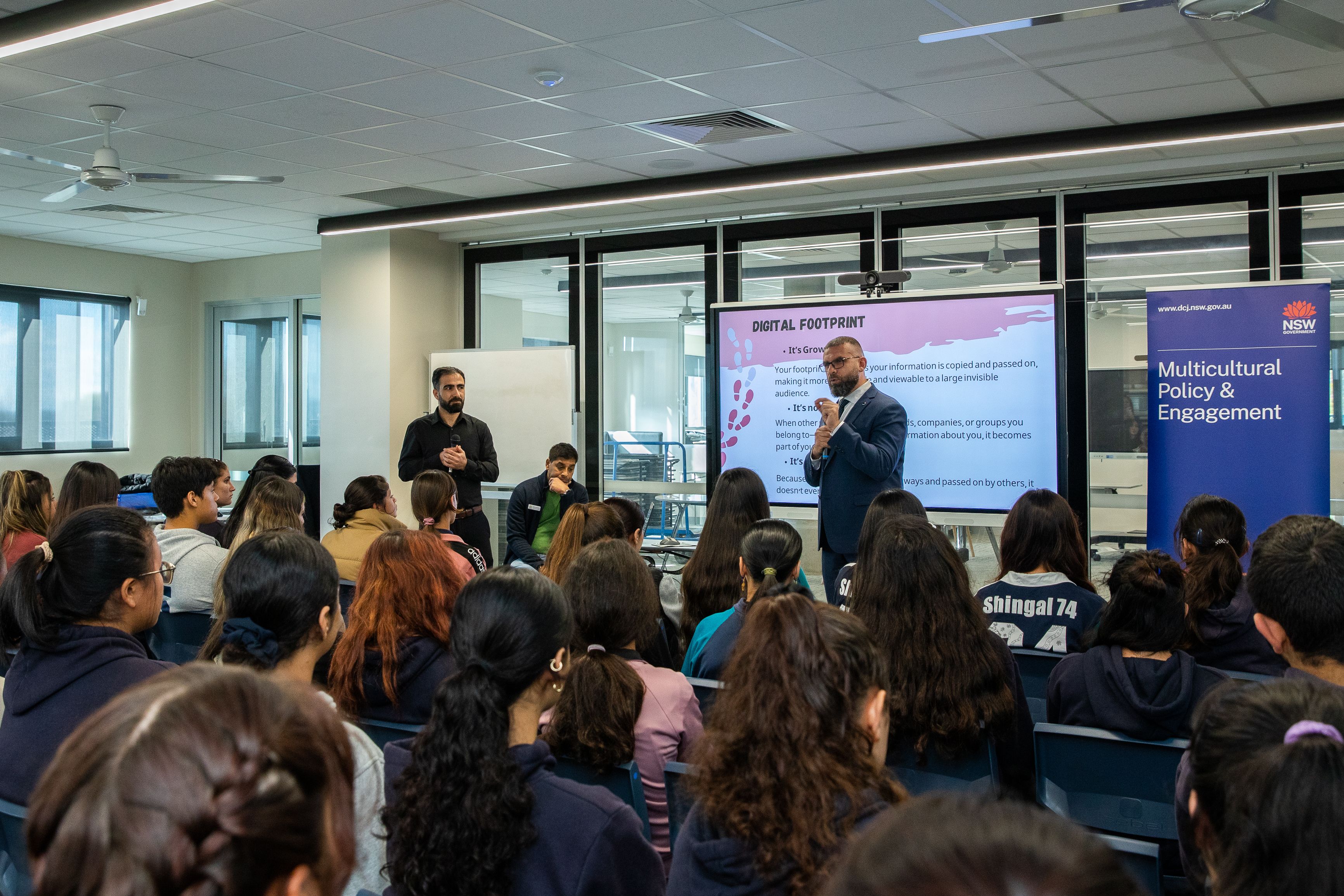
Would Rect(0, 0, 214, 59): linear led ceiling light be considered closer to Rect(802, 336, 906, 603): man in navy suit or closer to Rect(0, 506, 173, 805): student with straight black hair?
Rect(0, 506, 173, 805): student with straight black hair

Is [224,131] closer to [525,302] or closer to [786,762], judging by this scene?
[525,302]

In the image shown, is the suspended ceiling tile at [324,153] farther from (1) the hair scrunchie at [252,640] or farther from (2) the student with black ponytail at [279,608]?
(1) the hair scrunchie at [252,640]

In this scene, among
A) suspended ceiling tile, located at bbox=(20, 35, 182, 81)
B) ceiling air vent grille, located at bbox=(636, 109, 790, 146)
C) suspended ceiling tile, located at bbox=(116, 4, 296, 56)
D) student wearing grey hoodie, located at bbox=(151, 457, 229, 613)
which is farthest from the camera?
ceiling air vent grille, located at bbox=(636, 109, 790, 146)

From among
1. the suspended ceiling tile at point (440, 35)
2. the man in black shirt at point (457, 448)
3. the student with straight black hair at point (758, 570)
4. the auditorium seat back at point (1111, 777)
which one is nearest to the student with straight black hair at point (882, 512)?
the student with straight black hair at point (758, 570)

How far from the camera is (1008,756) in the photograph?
2.29 metres

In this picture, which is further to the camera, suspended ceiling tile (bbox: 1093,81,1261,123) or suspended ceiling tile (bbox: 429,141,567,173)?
suspended ceiling tile (bbox: 429,141,567,173)

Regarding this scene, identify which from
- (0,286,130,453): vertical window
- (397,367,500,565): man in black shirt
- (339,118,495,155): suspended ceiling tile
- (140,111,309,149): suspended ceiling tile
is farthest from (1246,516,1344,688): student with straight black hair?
(0,286,130,453): vertical window

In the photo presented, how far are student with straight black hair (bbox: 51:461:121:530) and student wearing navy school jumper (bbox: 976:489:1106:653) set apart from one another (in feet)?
11.4

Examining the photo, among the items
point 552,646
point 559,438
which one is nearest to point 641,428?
point 559,438

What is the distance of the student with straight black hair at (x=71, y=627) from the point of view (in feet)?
6.48

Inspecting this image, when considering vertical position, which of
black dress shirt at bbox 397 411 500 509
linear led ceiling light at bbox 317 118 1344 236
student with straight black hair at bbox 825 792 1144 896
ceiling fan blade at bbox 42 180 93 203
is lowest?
student with straight black hair at bbox 825 792 1144 896

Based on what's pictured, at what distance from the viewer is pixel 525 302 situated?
8.32m

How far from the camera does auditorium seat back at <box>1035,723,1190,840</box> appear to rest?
210 centimetres

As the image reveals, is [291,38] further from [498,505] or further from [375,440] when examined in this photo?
[498,505]
